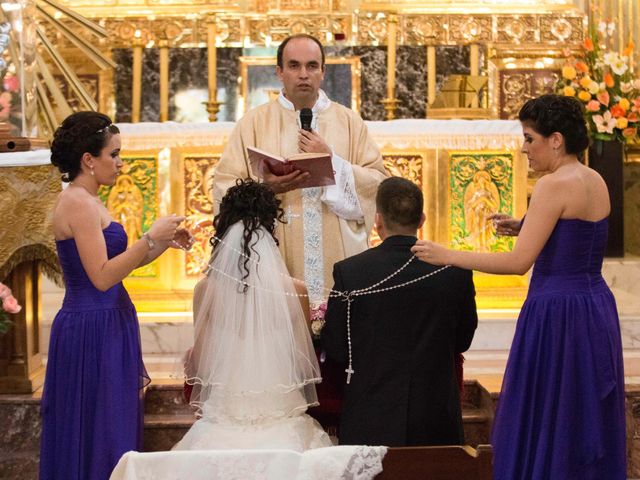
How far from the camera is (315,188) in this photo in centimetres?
496

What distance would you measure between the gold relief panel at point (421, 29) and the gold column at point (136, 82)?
6.75 feet

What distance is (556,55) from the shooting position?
865 cm

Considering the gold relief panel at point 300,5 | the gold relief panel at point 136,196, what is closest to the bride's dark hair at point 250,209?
the gold relief panel at point 136,196

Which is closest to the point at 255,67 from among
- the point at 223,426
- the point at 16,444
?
the point at 16,444

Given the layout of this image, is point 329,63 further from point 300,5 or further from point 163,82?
point 163,82

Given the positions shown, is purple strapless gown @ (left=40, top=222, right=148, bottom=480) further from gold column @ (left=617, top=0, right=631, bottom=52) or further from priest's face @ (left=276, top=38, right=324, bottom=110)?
gold column @ (left=617, top=0, right=631, bottom=52)

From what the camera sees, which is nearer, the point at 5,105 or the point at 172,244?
the point at 172,244

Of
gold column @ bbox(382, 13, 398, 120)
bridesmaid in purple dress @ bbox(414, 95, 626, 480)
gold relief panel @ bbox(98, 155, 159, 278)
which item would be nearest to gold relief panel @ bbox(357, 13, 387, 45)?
gold column @ bbox(382, 13, 398, 120)

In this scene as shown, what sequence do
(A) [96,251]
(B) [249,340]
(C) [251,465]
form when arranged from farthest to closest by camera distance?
(A) [96,251]
(B) [249,340]
(C) [251,465]

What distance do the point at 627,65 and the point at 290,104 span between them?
12.3 ft

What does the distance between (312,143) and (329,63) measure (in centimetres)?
383

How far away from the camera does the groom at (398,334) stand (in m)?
3.56

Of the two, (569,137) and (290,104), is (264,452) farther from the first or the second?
(290,104)

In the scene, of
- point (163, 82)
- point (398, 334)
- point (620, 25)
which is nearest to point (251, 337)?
point (398, 334)
